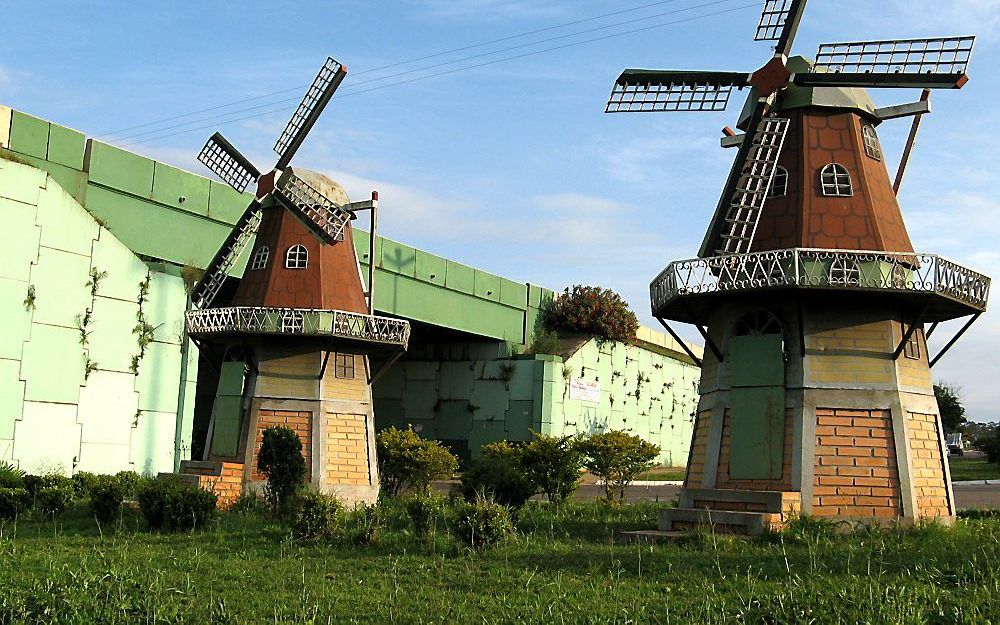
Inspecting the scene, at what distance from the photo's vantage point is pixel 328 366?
1098 inches

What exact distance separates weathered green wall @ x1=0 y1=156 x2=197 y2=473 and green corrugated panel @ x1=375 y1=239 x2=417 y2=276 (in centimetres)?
1057

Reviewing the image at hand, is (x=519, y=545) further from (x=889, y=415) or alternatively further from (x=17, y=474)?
(x=17, y=474)

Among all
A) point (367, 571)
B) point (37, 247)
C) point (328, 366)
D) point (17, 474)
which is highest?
point (37, 247)

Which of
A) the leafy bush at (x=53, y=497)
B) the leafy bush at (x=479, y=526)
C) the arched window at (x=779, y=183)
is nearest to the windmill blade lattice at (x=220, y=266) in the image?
the leafy bush at (x=53, y=497)

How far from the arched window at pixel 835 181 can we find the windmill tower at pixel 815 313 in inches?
0.9

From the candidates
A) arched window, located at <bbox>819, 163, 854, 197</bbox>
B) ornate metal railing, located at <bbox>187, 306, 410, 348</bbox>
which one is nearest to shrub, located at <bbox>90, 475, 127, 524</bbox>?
ornate metal railing, located at <bbox>187, 306, 410, 348</bbox>

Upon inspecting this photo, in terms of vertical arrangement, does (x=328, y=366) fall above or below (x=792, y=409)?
above

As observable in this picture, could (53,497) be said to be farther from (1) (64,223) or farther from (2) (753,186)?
(2) (753,186)

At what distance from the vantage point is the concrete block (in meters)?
28.4

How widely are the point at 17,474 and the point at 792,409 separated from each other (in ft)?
63.9

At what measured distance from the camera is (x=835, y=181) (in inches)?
808

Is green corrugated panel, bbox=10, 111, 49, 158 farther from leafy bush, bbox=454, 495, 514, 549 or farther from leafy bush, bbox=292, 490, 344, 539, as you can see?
leafy bush, bbox=454, 495, 514, 549

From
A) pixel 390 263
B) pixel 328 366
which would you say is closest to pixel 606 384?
pixel 390 263

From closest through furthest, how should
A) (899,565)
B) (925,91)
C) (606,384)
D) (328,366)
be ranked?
(899,565) < (925,91) < (328,366) < (606,384)
